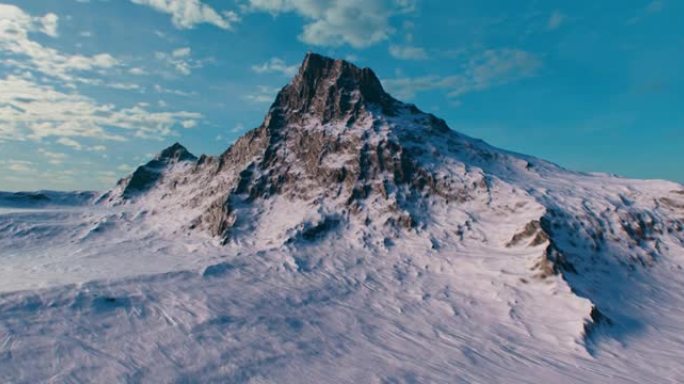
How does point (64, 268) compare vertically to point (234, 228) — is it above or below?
below

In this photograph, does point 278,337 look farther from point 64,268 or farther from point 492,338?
point 64,268

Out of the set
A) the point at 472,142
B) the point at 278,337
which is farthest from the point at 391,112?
the point at 278,337

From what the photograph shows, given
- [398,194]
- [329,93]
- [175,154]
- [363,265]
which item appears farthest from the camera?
[175,154]

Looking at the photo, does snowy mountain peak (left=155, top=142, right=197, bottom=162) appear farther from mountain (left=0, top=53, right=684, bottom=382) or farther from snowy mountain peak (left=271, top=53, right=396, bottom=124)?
snowy mountain peak (left=271, top=53, right=396, bottom=124)

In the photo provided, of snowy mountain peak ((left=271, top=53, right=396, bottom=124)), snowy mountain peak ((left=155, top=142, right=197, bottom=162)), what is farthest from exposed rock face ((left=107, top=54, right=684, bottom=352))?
snowy mountain peak ((left=155, top=142, right=197, bottom=162))

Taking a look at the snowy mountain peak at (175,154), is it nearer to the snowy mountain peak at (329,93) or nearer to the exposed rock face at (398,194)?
the exposed rock face at (398,194)

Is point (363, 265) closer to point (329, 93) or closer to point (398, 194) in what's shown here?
point (398, 194)

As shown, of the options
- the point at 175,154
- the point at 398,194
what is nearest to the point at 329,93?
the point at 398,194

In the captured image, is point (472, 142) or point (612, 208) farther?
point (472, 142)
